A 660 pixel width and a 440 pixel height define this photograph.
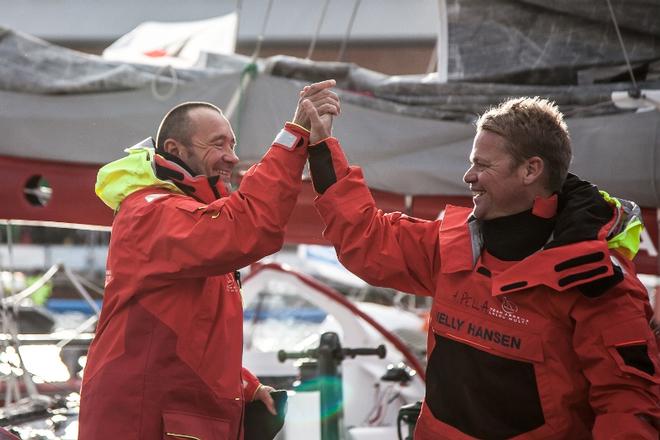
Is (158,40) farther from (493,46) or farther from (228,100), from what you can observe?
(493,46)

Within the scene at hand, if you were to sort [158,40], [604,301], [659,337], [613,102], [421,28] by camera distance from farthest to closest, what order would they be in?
1. [421,28]
2. [158,40]
3. [613,102]
4. [659,337]
5. [604,301]

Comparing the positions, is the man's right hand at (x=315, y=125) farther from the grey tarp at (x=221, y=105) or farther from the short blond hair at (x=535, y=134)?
the grey tarp at (x=221, y=105)

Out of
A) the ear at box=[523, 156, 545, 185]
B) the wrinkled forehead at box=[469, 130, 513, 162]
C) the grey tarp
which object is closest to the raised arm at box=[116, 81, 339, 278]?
the wrinkled forehead at box=[469, 130, 513, 162]

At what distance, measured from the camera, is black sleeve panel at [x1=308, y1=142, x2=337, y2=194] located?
2.71 meters

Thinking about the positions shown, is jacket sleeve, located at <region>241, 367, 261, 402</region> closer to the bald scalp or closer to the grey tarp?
the bald scalp

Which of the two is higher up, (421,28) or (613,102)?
(421,28)

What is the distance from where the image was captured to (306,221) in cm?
533

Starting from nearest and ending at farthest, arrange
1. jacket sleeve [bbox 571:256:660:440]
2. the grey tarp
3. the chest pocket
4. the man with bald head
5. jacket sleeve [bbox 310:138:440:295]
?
1. jacket sleeve [bbox 571:256:660:440]
2. the chest pocket
3. the man with bald head
4. jacket sleeve [bbox 310:138:440:295]
5. the grey tarp

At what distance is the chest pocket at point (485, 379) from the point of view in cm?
248

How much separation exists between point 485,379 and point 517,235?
391 mm

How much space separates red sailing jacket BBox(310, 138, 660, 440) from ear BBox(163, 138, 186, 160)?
0.46m

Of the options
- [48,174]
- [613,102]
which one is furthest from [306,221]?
[613,102]

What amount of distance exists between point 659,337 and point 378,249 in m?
1.07

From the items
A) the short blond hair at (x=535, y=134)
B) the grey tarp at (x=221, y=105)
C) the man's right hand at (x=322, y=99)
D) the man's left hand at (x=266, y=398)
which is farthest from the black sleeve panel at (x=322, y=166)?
the grey tarp at (x=221, y=105)
